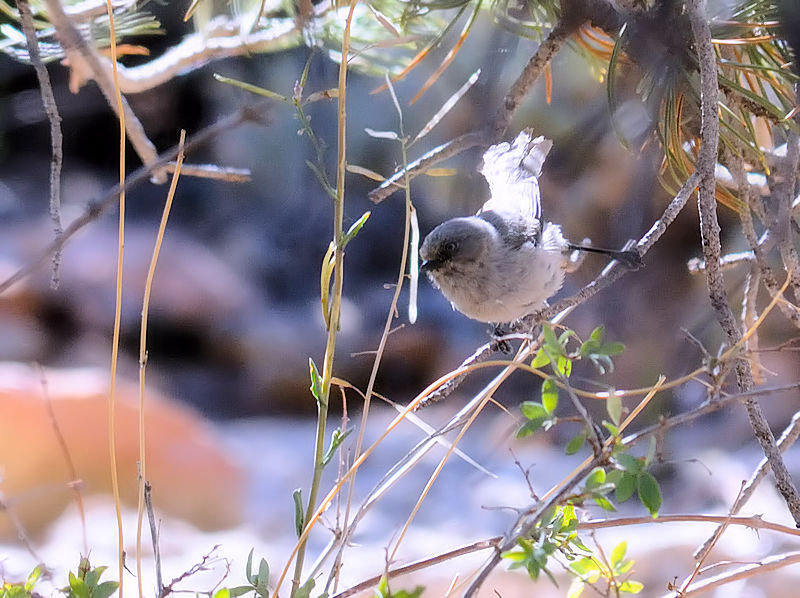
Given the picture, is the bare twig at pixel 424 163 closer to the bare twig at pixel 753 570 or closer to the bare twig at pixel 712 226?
the bare twig at pixel 712 226

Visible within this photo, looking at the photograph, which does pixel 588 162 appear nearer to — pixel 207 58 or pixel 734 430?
pixel 734 430

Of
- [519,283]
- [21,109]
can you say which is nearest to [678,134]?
[519,283]

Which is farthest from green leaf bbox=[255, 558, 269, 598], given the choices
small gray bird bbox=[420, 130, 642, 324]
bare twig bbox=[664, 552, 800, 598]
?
small gray bird bbox=[420, 130, 642, 324]

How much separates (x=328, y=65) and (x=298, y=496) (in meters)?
0.91

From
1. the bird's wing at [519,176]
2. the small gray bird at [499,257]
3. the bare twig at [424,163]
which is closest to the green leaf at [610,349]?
the bare twig at [424,163]

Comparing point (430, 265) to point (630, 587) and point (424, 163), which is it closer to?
Answer: point (424, 163)

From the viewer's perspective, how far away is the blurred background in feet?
7.05

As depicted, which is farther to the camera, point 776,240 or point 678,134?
point 678,134

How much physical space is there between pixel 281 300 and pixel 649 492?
11.4ft

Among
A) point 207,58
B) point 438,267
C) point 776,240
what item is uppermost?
point 207,58

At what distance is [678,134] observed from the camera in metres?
0.89

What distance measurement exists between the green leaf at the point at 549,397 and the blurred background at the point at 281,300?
91 cm

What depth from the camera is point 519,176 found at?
5.12ft

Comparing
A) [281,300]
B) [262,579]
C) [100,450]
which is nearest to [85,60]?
[262,579]
